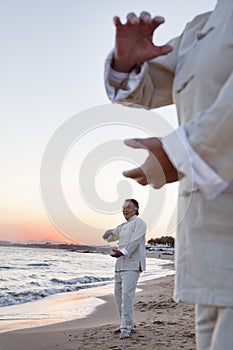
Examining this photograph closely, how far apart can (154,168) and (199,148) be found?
0.39 feet

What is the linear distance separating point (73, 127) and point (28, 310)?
9.32m

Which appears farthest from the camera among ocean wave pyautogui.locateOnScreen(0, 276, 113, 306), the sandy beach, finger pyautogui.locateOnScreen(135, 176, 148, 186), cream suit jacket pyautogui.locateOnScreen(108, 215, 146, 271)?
ocean wave pyautogui.locateOnScreen(0, 276, 113, 306)

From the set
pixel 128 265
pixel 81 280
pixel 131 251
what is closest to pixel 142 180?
pixel 131 251

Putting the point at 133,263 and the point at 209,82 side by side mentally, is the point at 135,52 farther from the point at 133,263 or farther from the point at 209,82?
the point at 133,263

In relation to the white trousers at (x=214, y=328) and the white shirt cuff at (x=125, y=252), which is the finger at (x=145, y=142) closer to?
the white trousers at (x=214, y=328)

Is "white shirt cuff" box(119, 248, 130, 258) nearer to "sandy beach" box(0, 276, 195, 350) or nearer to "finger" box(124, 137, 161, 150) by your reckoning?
"sandy beach" box(0, 276, 195, 350)

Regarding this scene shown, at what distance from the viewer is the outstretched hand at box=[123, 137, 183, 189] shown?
3.55 ft

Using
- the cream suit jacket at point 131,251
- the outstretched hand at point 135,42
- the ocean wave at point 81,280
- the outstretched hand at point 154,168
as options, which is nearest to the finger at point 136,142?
the outstretched hand at point 154,168

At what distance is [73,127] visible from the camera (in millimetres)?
1188

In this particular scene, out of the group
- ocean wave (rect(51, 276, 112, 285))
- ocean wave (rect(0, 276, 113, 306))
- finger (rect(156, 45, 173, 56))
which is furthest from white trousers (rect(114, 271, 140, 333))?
ocean wave (rect(51, 276, 112, 285))

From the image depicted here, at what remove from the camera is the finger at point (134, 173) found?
1117 mm

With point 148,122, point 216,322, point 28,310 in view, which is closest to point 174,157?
point 148,122

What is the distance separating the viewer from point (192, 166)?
40.6 inches

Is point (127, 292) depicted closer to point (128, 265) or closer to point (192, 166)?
point (128, 265)
